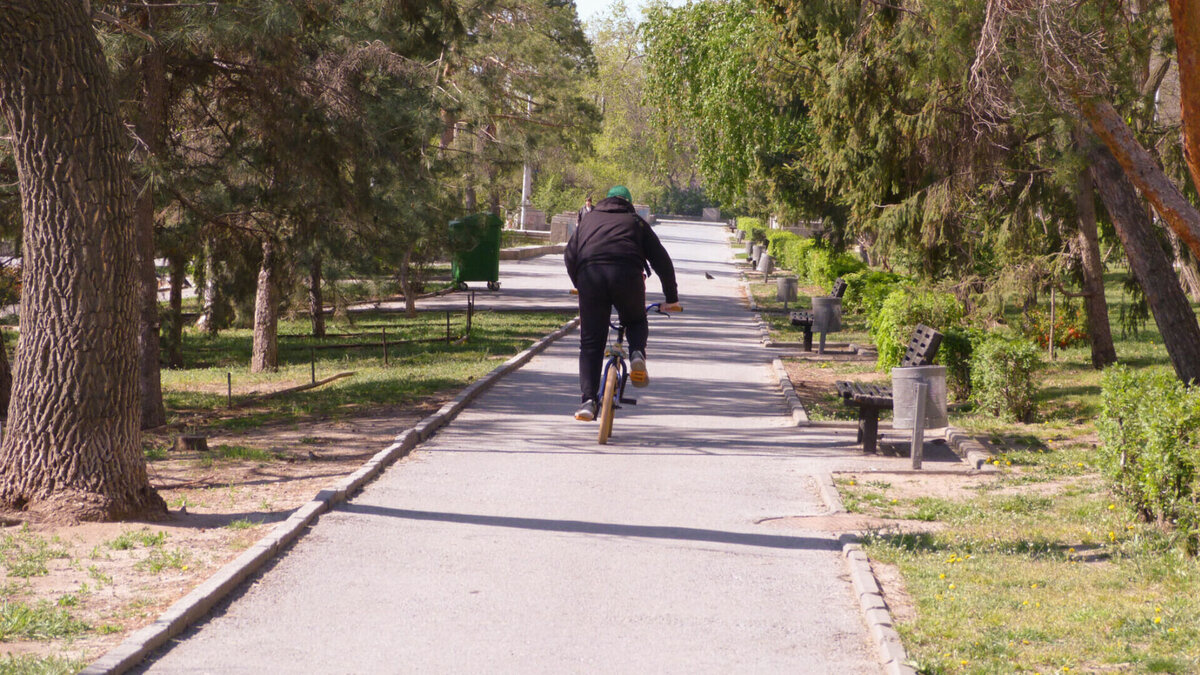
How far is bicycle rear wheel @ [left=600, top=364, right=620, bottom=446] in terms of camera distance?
9711 millimetres

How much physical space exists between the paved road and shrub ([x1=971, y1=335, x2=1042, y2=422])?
73.1 inches

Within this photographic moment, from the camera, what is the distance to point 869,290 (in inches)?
873

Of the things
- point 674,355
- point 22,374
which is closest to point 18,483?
point 22,374

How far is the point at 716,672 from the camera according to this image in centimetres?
493

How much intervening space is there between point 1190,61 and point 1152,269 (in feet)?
16.1

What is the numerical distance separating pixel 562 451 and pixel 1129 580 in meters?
5.26

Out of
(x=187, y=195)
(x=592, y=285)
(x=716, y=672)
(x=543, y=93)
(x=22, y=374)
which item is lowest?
(x=716, y=672)

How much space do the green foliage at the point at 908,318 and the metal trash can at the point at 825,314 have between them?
8.29ft

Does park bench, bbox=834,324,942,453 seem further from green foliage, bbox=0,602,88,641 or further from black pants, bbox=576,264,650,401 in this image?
green foliage, bbox=0,602,88,641

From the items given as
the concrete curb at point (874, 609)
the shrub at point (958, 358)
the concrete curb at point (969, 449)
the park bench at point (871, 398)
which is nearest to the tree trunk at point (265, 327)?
the shrub at point (958, 358)

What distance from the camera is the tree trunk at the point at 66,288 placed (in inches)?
287

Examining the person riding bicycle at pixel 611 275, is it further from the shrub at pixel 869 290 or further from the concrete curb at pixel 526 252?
the concrete curb at pixel 526 252

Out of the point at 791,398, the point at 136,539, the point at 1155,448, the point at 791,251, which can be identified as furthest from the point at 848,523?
the point at 791,251

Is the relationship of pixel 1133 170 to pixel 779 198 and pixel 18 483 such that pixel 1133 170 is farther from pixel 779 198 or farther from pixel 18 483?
pixel 779 198
